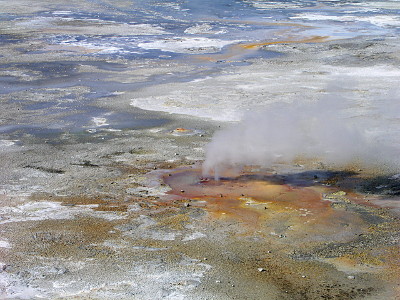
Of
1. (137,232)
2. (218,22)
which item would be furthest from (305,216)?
(218,22)

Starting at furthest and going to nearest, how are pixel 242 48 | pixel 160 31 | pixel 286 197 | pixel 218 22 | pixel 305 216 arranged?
pixel 218 22 < pixel 160 31 < pixel 242 48 < pixel 286 197 < pixel 305 216

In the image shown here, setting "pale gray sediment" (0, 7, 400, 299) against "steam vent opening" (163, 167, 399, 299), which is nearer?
"pale gray sediment" (0, 7, 400, 299)

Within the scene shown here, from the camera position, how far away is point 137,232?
7.40 meters

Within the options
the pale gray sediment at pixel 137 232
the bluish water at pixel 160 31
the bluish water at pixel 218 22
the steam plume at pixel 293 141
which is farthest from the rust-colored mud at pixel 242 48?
the steam plume at pixel 293 141

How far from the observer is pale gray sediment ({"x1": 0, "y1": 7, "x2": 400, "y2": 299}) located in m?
6.05

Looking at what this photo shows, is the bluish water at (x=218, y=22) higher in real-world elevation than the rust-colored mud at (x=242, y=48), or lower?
higher

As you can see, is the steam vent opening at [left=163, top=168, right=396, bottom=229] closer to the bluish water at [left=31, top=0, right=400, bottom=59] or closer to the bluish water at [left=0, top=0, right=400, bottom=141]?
the bluish water at [left=0, top=0, right=400, bottom=141]

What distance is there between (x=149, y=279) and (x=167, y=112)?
8020 mm

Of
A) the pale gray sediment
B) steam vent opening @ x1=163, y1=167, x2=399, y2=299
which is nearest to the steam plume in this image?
the pale gray sediment

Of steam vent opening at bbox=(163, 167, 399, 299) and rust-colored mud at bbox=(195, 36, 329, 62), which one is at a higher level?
steam vent opening at bbox=(163, 167, 399, 299)

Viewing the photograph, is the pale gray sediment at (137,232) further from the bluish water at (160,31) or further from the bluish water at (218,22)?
the bluish water at (218,22)

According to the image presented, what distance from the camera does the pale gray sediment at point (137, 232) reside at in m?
6.05

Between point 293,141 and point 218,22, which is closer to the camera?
point 293,141

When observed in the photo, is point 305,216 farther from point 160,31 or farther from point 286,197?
point 160,31
